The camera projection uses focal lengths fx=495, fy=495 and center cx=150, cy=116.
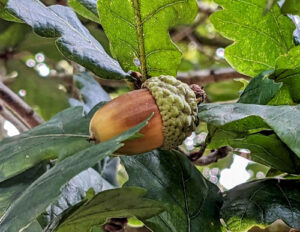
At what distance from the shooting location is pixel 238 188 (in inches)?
32.4

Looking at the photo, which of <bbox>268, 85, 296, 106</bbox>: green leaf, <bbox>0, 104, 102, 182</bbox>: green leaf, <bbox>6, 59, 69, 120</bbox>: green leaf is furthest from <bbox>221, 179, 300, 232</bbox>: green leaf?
<bbox>6, 59, 69, 120</bbox>: green leaf

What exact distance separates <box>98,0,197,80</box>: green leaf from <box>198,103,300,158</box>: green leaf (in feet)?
0.49

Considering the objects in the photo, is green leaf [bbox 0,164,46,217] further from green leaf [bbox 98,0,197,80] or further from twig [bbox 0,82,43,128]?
twig [bbox 0,82,43,128]

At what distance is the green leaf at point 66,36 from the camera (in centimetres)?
72

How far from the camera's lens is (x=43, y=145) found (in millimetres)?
677

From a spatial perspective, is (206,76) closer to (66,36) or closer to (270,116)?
(66,36)

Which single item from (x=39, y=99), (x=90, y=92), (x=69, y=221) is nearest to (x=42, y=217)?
(x=69, y=221)

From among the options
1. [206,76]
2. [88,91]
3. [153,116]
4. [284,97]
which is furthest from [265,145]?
[206,76]

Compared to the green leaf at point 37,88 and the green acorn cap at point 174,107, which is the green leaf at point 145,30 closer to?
the green acorn cap at point 174,107

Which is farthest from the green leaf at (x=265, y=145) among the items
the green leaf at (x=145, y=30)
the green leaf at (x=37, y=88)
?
the green leaf at (x=37, y=88)

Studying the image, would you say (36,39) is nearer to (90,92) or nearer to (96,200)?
(90,92)

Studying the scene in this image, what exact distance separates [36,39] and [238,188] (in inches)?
40.9

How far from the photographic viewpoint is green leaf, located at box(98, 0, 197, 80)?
76cm

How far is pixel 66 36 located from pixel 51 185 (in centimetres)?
30
